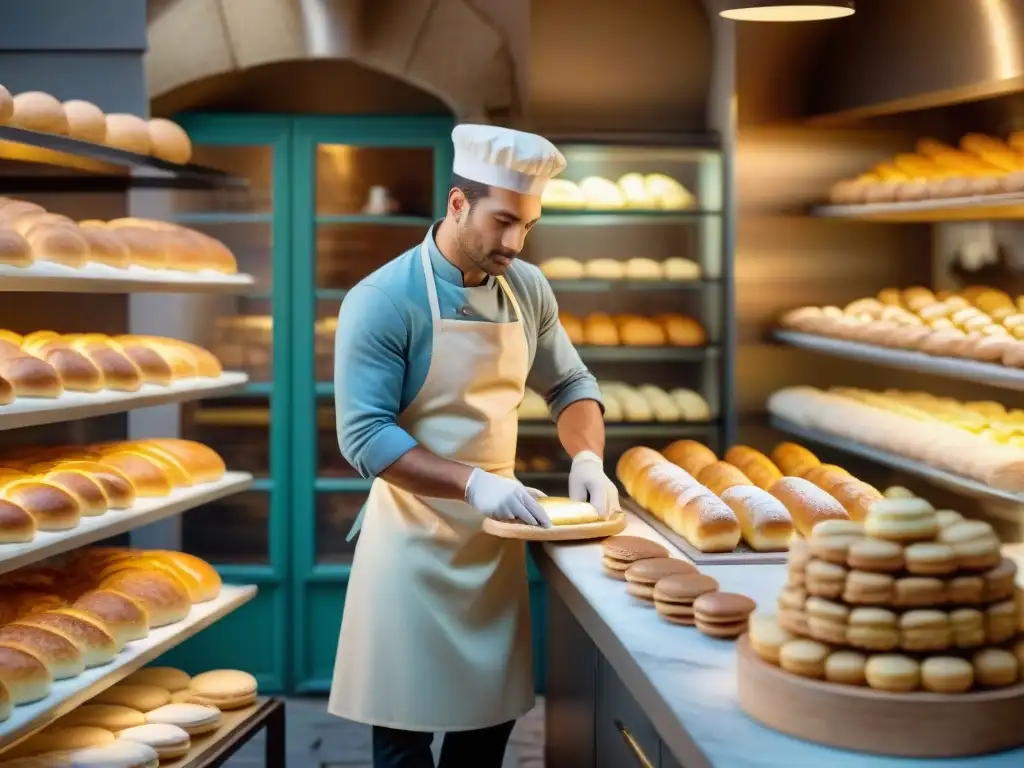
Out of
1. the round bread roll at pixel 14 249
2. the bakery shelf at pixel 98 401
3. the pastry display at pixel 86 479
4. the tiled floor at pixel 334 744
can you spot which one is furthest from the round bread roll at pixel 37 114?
the tiled floor at pixel 334 744

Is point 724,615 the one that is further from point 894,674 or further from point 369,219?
point 369,219

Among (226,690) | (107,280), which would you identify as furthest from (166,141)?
(226,690)

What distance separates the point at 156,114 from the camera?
5.19 m

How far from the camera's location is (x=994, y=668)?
171cm

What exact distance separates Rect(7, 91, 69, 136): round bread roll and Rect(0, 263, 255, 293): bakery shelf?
0.37 meters

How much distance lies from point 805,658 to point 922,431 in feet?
6.96

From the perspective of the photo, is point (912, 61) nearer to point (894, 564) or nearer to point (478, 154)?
point (478, 154)

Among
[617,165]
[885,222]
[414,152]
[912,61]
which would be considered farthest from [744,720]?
[414,152]

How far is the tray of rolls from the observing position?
115 inches

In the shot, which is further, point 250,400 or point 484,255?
point 250,400

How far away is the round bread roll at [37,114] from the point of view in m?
3.24

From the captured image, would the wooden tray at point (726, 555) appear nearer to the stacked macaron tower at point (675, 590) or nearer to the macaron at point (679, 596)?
the stacked macaron tower at point (675, 590)

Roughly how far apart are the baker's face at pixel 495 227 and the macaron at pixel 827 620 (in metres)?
1.24

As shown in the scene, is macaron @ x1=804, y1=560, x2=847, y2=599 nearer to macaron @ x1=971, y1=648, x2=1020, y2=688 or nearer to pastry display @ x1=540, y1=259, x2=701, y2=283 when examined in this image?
macaron @ x1=971, y1=648, x2=1020, y2=688
